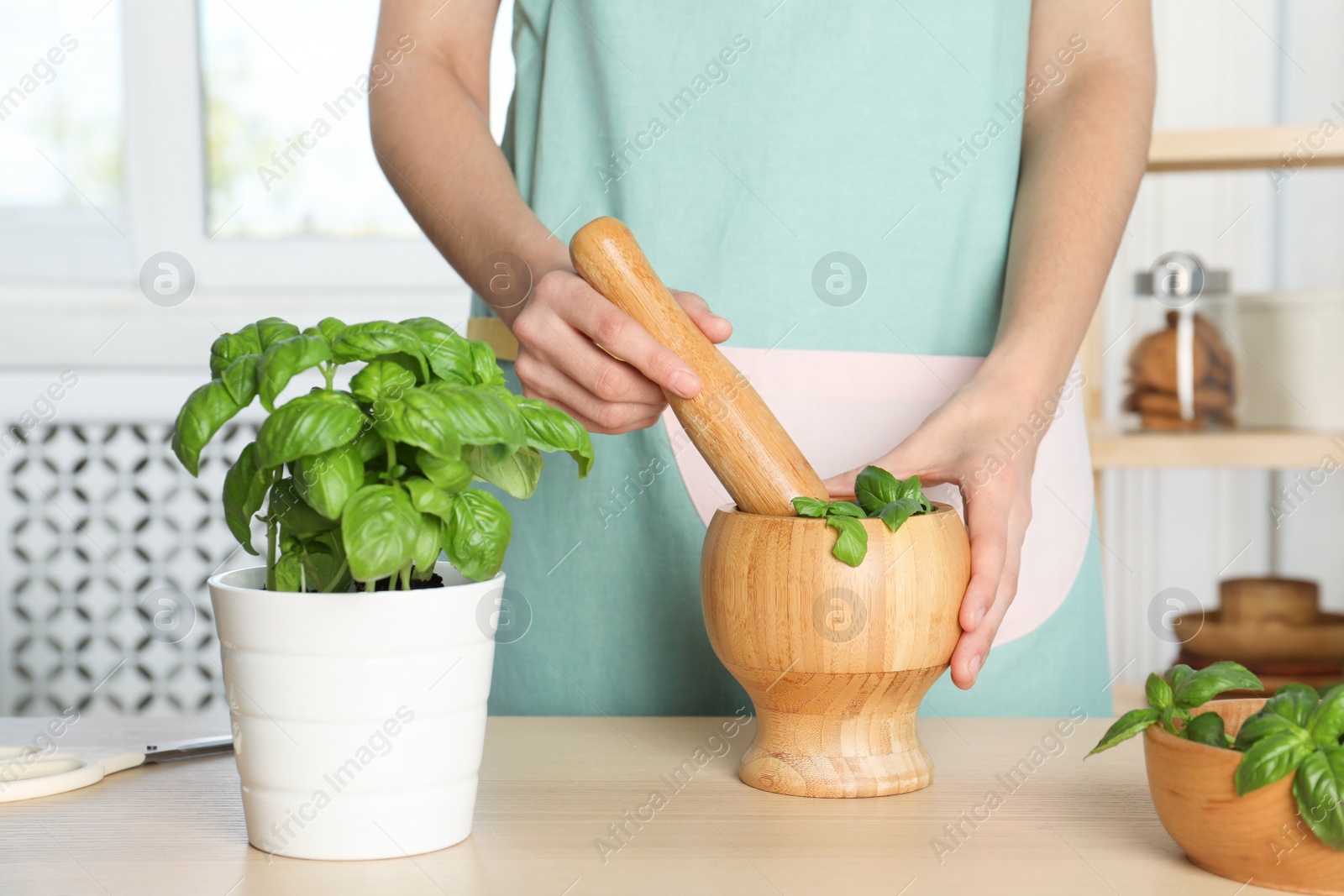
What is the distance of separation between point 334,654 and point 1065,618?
25.4 inches

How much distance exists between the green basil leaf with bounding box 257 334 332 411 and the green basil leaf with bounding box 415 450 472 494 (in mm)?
64

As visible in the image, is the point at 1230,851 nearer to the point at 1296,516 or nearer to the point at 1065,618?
the point at 1065,618

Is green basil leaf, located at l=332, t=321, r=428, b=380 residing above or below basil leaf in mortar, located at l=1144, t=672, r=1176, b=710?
above

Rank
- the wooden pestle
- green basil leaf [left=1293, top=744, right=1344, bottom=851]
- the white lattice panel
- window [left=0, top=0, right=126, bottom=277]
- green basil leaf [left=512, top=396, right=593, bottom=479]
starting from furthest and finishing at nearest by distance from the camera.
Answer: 1. window [left=0, top=0, right=126, bottom=277]
2. the white lattice panel
3. the wooden pestle
4. green basil leaf [left=512, top=396, right=593, bottom=479]
5. green basil leaf [left=1293, top=744, right=1344, bottom=851]

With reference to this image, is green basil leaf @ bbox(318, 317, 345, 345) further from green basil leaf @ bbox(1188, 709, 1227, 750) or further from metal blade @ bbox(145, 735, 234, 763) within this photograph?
green basil leaf @ bbox(1188, 709, 1227, 750)

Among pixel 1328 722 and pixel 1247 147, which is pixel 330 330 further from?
pixel 1247 147

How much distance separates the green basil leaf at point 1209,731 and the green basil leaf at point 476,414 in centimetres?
34

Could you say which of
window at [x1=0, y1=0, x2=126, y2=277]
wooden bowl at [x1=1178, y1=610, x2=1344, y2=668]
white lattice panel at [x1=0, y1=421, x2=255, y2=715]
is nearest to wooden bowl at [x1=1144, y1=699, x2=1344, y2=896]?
wooden bowl at [x1=1178, y1=610, x2=1344, y2=668]

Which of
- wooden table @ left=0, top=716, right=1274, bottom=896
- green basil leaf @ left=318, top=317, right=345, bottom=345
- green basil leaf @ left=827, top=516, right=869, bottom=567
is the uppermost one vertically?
green basil leaf @ left=318, top=317, right=345, bottom=345

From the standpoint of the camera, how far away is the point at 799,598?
24.9 inches

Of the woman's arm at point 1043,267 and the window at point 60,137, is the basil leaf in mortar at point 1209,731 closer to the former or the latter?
the woman's arm at point 1043,267

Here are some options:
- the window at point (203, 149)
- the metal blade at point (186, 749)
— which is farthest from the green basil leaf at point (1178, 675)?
the window at point (203, 149)

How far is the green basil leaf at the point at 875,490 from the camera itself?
2.19 ft

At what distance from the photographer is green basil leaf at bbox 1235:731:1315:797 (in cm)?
50
